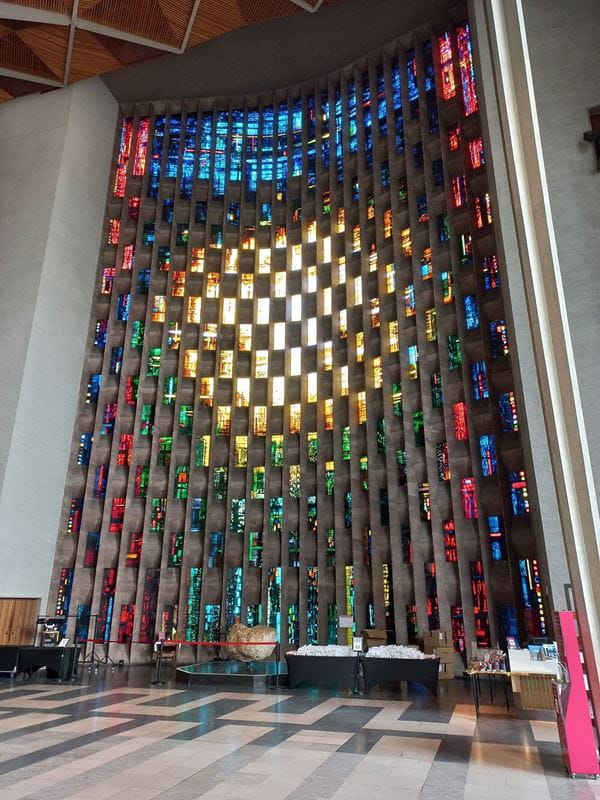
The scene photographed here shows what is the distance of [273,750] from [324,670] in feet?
16.1

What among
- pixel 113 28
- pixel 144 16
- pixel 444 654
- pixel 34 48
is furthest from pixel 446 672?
pixel 34 48

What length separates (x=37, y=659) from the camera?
11766mm

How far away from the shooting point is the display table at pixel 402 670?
9727 mm

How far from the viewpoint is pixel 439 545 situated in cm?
1534

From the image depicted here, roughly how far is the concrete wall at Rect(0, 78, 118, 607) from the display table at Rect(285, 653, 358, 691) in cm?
1001

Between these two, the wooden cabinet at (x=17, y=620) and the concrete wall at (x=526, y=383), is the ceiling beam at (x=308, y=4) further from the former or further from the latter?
the wooden cabinet at (x=17, y=620)

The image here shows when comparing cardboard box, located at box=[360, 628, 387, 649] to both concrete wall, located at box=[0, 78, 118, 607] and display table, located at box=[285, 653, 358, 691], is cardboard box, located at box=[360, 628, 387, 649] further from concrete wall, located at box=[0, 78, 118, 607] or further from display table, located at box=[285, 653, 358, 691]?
concrete wall, located at box=[0, 78, 118, 607]

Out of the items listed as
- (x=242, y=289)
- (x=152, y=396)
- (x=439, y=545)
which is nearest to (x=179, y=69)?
(x=242, y=289)

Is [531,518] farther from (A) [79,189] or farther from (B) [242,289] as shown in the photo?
(A) [79,189]

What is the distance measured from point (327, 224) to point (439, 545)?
12.2 meters

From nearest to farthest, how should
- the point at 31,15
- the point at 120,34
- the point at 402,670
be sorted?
the point at 402,670 < the point at 31,15 < the point at 120,34

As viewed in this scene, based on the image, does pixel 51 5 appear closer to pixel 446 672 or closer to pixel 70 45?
pixel 70 45

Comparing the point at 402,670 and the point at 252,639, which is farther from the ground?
the point at 252,639

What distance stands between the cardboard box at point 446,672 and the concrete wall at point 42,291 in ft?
39.3
